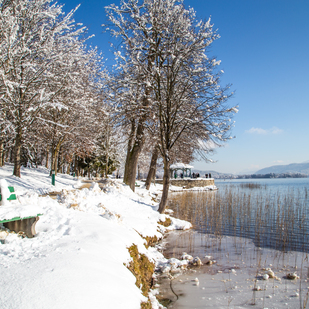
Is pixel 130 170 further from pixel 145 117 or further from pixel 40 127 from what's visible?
pixel 40 127

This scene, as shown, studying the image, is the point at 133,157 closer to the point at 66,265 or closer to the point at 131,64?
the point at 131,64

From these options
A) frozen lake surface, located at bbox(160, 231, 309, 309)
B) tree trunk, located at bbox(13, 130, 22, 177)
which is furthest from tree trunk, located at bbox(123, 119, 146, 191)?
frozen lake surface, located at bbox(160, 231, 309, 309)

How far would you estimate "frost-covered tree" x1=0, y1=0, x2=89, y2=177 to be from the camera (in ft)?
33.7

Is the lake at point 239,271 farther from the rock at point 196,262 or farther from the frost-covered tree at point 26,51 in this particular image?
the frost-covered tree at point 26,51

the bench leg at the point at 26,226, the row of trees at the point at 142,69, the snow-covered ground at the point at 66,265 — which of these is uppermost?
the row of trees at the point at 142,69

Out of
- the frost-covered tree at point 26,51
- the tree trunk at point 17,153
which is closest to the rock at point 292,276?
the frost-covered tree at point 26,51

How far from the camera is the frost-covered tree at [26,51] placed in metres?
10.3

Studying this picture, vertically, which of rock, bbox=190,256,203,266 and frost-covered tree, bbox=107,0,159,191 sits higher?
frost-covered tree, bbox=107,0,159,191

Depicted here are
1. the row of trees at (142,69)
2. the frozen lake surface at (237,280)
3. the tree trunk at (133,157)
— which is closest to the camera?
the frozen lake surface at (237,280)

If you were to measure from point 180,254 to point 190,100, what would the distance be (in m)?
6.43

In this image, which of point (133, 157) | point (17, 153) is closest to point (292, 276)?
point (133, 157)

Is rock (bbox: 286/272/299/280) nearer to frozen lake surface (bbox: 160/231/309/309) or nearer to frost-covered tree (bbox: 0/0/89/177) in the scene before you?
frozen lake surface (bbox: 160/231/309/309)

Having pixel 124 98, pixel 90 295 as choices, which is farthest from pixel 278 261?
pixel 124 98

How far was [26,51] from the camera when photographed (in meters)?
11.1
